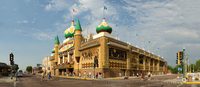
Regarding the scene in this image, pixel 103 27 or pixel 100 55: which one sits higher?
pixel 103 27

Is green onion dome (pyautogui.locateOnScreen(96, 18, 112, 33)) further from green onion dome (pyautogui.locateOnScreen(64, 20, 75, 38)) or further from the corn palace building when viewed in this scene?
green onion dome (pyautogui.locateOnScreen(64, 20, 75, 38))

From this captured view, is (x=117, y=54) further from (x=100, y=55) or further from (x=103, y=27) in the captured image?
(x=103, y=27)

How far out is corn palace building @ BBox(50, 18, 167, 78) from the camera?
260 ft

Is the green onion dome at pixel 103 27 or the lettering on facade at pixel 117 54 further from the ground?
the green onion dome at pixel 103 27

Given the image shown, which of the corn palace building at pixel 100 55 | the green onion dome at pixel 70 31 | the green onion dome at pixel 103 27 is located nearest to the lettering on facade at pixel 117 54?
the corn palace building at pixel 100 55

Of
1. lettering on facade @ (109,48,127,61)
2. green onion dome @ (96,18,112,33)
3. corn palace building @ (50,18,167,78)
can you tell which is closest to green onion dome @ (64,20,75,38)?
corn palace building @ (50,18,167,78)

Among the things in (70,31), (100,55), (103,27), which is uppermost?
(70,31)

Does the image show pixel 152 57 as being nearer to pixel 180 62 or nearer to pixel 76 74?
pixel 76 74

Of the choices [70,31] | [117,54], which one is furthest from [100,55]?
[70,31]

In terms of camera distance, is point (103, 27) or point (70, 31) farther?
point (70, 31)

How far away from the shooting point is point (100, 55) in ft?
260

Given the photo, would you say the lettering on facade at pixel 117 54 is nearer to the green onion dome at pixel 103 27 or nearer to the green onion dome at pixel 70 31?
the green onion dome at pixel 103 27

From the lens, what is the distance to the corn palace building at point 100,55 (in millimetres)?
79250

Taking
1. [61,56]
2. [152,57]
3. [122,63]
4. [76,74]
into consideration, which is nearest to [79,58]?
[76,74]
